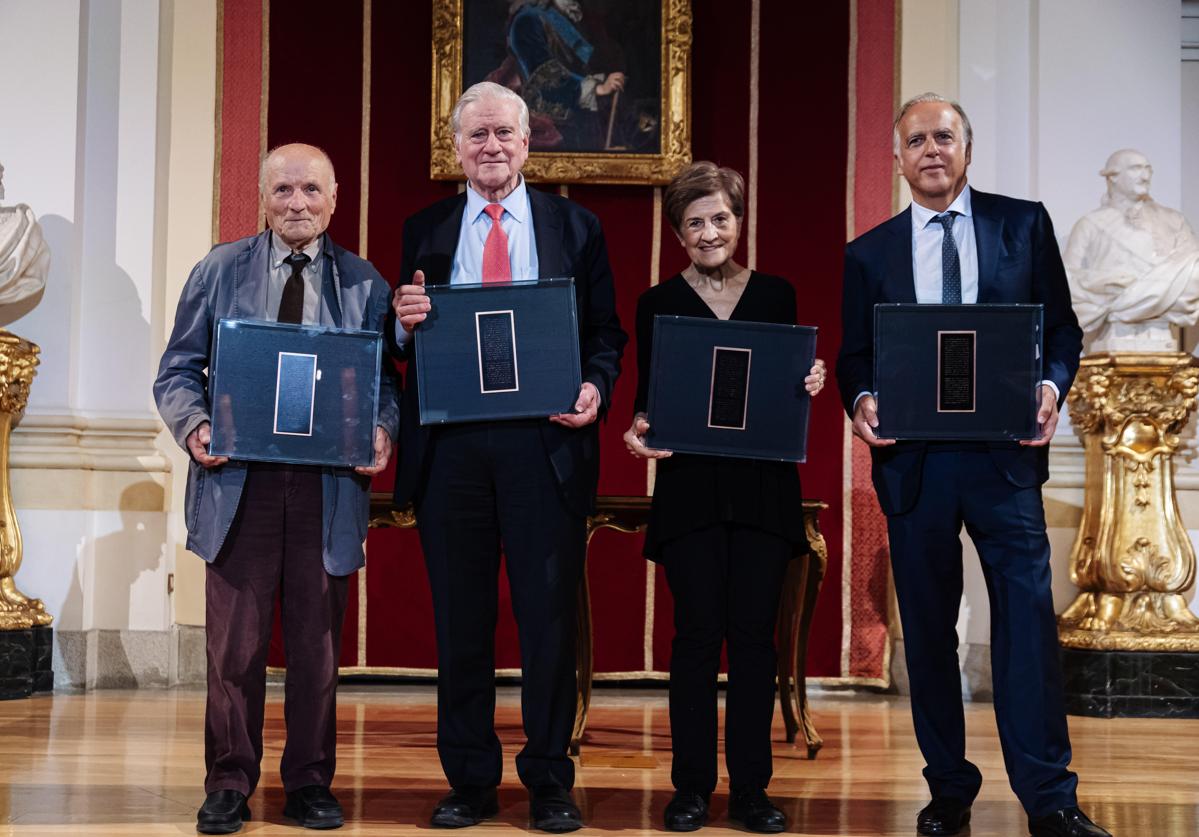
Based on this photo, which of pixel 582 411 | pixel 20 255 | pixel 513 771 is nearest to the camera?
pixel 582 411

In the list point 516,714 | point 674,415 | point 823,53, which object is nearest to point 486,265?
point 674,415

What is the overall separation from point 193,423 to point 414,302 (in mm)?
593

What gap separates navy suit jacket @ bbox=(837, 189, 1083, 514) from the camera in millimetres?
3172

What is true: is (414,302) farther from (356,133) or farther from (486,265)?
(356,133)

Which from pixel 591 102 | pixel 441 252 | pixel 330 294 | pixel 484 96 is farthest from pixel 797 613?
pixel 591 102

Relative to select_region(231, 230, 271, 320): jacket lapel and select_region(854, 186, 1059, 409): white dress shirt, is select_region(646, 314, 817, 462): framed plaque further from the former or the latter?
select_region(231, 230, 271, 320): jacket lapel

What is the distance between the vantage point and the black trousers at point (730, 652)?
10.5 ft

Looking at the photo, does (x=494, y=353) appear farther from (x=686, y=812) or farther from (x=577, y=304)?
(x=686, y=812)

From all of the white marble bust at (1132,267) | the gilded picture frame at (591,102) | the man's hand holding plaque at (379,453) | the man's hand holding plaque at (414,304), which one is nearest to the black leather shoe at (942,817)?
the man's hand holding plaque at (379,453)

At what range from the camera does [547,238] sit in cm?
330

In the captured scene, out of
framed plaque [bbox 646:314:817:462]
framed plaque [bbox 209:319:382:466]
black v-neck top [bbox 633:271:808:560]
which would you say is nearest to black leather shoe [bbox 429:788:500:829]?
black v-neck top [bbox 633:271:808:560]

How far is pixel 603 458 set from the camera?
20.6ft

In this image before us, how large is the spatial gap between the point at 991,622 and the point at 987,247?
89 centimetres

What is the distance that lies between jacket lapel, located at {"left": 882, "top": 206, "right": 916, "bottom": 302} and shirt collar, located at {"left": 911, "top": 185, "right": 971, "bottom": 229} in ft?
0.07
